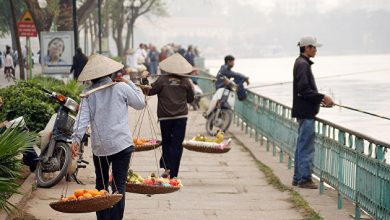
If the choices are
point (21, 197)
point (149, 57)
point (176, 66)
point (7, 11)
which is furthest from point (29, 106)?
point (7, 11)

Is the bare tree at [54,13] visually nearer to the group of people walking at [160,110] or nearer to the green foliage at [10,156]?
the group of people walking at [160,110]

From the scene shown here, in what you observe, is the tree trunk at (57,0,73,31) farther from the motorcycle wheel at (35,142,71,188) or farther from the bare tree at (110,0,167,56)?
the bare tree at (110,0,167,56)

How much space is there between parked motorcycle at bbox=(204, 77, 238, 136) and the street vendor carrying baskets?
Result: 11.7 metres

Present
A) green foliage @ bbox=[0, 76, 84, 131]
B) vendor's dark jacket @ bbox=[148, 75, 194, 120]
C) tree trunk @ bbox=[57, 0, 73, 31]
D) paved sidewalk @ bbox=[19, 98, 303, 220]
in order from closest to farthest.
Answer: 1. paved sidewalk @ bbox=[19, 98, 303, 220]
2. vendor's dark jacket @ bbox=[148, 75, 194, 120]
3. green foliage @ bbox=[0, 76, 84, 131]
4. tree trunk @ bbox=[57, 0, 73, 31]

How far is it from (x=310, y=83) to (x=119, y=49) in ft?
194

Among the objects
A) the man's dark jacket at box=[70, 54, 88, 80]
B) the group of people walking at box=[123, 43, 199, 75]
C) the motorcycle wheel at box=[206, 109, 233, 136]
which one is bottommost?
the group of people walking at box=[123, 43, 199, 75]

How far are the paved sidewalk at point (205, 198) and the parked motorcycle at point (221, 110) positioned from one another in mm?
4731

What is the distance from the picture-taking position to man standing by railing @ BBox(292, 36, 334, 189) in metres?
12.5

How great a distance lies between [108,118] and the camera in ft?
29.7

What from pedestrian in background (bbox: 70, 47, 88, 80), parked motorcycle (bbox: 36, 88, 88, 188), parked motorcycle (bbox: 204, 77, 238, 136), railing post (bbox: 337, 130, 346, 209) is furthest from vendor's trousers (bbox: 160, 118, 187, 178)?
pedestrian in background (bbox: 70, 47, 88, 80)

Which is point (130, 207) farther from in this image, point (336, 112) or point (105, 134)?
point (336, 112)

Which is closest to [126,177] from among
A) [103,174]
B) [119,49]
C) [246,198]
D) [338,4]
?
[103,174]

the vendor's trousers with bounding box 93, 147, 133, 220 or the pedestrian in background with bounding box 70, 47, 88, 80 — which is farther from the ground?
the vendor's trousers with bounding box 93, 147, 133, 220

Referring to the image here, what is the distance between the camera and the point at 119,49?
7131cm
